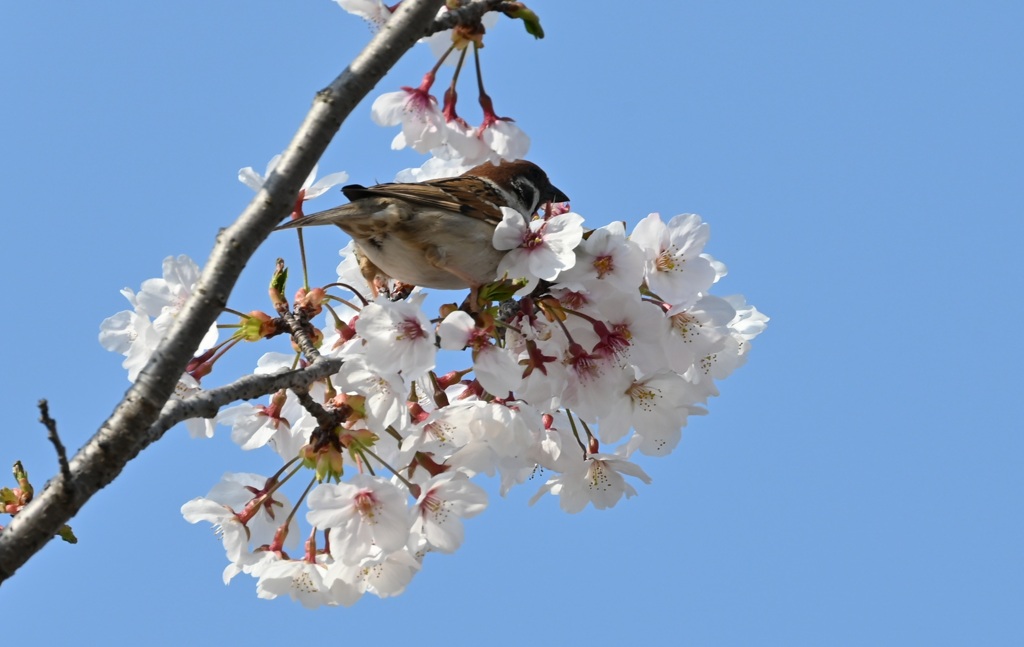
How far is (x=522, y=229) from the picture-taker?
3.95 metres

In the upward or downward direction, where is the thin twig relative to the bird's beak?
downward

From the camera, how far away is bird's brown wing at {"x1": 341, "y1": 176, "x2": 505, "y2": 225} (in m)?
4.58

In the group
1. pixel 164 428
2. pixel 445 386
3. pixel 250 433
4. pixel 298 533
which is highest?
pixel 445 386

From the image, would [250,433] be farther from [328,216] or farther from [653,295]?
[653,295]

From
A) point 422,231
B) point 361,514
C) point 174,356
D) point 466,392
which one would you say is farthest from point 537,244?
point 174,356

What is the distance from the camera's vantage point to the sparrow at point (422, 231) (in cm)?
445

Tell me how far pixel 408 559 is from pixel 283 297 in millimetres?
1047

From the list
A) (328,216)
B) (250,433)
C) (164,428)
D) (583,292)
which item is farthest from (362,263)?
(164,428)

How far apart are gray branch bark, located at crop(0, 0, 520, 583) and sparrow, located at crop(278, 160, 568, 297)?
1.27 m

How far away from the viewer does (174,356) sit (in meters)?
2.88

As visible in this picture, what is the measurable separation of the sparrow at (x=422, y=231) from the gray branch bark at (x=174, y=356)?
1269mm

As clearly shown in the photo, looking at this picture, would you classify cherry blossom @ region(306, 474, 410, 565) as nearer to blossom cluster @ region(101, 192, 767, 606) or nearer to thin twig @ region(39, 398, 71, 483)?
blossom cluster @ region(101, 192, 767, 606)

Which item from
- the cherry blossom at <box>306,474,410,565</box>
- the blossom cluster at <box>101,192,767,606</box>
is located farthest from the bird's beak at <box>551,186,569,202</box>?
the cherry blossom at <box>306,474,410,565</box>

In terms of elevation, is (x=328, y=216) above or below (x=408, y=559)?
above
